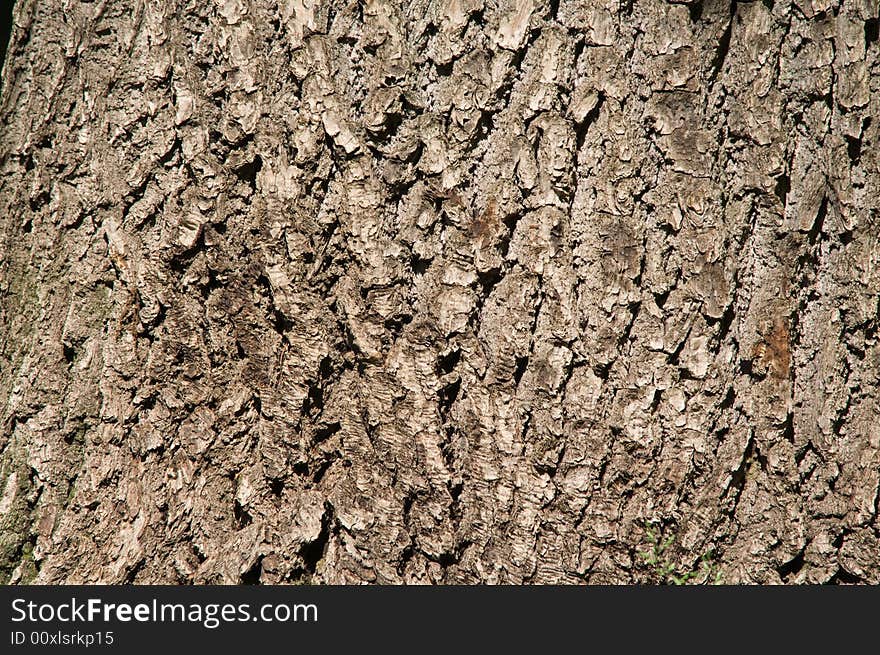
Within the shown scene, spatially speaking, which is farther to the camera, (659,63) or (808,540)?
(808,540)

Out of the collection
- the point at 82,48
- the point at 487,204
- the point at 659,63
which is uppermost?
the point at 82,48

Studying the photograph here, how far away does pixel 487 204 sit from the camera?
1.74 meters

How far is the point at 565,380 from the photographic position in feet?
5.84

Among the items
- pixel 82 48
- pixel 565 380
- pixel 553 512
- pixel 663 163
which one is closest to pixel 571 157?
pixel 663 163

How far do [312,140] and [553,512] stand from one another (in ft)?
3.87

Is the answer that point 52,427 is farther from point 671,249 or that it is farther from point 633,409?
point 671,249

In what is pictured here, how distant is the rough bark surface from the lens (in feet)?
5.62

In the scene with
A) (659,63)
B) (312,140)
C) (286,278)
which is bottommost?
(286,278)

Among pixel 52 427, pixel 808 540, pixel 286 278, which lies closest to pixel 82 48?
pixel 286 278

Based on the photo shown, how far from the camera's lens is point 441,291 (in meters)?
1.78

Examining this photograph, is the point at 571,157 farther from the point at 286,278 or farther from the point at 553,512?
the point at 553,512

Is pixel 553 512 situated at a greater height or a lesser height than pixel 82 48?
lesser

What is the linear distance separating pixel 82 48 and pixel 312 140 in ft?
2.31

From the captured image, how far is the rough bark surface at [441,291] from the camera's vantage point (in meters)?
1.71
